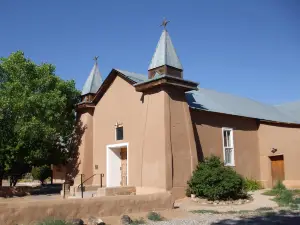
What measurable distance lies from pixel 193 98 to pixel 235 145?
3790 mm

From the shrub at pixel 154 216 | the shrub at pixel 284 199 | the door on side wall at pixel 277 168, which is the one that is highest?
the door on side wall at pixel 277 168

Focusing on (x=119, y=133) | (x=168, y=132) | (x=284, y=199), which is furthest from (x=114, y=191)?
(x=284, y=199)

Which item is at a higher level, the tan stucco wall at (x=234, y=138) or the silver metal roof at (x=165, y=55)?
the silver metal roof at (x=165, y=55)

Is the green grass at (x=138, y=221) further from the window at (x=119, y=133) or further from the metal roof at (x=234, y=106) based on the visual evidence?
the window at (x=119, y=133)

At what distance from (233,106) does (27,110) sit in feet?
→ 41.8

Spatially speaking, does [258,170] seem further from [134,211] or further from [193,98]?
[134,211]

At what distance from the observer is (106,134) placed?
2083 cm

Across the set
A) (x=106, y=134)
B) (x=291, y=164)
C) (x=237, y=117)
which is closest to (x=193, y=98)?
(x=237, y=117)

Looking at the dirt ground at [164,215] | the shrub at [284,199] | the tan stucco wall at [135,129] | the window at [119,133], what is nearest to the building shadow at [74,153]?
the tan stucco wall at [135,129]

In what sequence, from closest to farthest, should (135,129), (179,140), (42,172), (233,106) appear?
(179,140)
(135,129)
(233,106)
(42,172)

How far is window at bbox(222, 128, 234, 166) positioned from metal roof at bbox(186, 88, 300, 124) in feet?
3.75

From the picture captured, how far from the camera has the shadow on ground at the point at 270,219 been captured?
35.5ft

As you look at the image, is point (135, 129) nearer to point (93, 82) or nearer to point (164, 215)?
point (93, 82)

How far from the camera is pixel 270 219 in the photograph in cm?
1141
